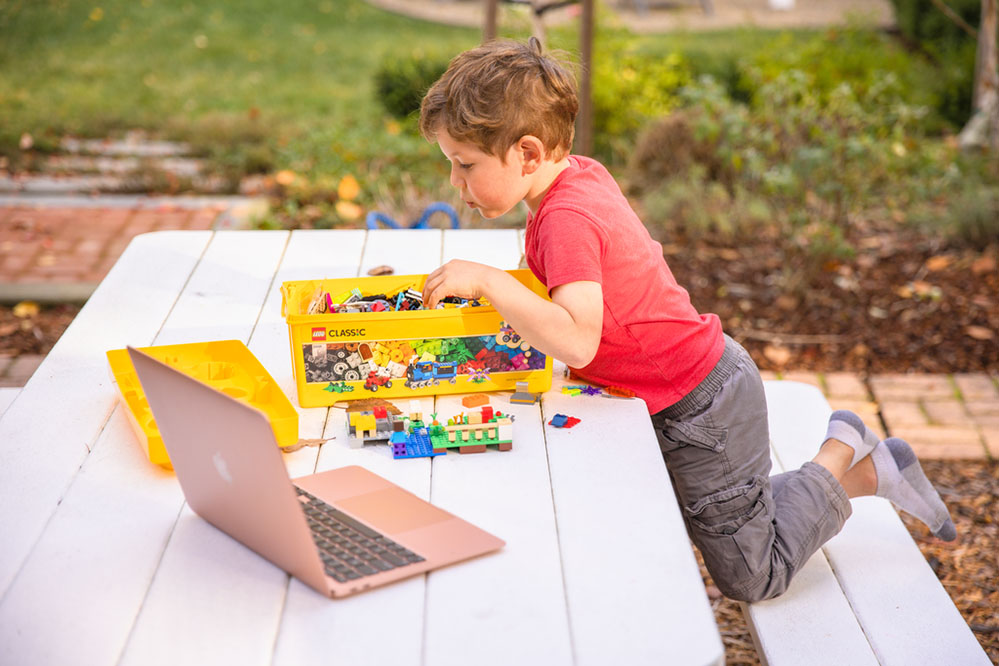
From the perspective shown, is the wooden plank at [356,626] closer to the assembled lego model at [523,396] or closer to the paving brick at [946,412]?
the assembled lego model at [523,396]

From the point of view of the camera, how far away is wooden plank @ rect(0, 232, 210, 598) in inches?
62.5

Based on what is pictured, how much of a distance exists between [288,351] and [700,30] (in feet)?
29.0

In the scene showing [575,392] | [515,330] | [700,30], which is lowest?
[700,30]

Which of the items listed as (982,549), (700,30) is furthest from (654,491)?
(700,30)

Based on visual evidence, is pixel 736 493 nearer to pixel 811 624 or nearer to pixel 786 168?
pixel 811 624

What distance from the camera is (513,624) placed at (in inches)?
51.3

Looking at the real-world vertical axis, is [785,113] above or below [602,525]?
below

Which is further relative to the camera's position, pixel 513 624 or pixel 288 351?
pixel 288 351

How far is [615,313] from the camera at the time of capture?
1.95m

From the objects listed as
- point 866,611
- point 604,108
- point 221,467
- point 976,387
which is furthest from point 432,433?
point 604,108

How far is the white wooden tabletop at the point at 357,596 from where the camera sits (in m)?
1.27

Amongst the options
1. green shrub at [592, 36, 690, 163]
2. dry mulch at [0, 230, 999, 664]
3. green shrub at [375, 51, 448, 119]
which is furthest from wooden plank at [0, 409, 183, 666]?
green shrub at [375, 51, 448, 119]

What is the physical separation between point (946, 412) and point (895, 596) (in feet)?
5.88

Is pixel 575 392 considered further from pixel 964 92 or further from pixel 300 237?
pixel 964 92
